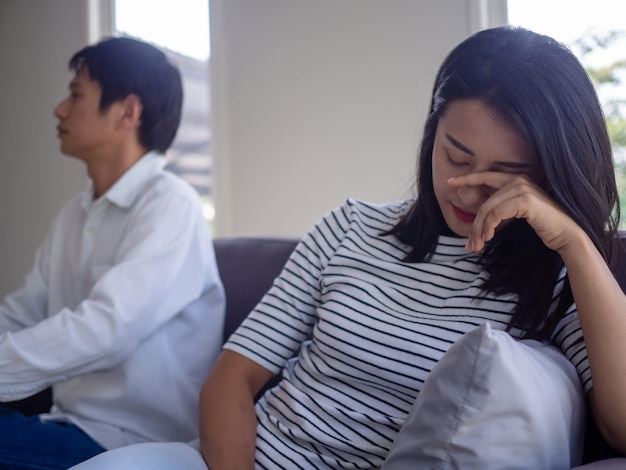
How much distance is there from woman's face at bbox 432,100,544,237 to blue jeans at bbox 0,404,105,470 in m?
0.85

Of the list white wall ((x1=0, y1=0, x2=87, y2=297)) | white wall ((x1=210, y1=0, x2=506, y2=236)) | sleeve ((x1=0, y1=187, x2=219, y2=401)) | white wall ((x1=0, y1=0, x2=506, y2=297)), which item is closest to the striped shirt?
sleeve ((x1=0, y1=187, x2=219, y2=401))

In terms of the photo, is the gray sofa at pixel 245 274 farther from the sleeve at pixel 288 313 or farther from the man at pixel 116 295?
the sleeve at pixel 288 313

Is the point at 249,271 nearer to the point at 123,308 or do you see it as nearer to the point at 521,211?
the point at 123,308

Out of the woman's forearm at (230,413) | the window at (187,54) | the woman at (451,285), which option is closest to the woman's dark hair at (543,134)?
the woman at (451,285)

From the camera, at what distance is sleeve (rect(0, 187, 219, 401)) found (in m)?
1.45

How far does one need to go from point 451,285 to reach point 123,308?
718 mm

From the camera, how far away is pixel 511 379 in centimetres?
75

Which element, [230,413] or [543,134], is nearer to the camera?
[543,134]

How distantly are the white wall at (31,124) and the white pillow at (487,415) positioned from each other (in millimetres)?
3109

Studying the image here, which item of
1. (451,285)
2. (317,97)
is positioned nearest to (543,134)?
(451,285)

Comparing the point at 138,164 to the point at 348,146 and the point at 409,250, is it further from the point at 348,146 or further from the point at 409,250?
the point at 348,146

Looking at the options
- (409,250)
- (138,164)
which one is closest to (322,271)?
(409,250)

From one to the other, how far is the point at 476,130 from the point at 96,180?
1228 millimetres

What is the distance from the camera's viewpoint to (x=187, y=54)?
138 inches
